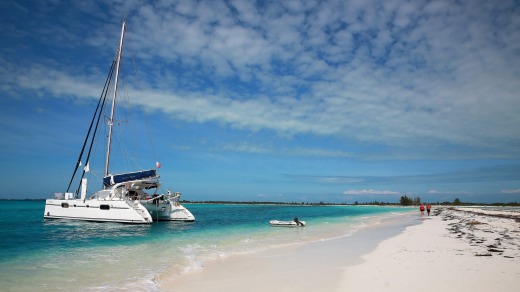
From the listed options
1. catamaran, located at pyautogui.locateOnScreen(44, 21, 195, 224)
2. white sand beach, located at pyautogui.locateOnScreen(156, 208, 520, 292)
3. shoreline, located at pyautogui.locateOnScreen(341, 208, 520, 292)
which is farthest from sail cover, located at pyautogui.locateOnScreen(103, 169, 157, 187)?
shoreline, located at pyautogui.locateOnScreen(341, 208, 520, 292)

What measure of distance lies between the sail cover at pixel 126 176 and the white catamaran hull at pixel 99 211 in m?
2.15

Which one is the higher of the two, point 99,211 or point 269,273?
point 99,211

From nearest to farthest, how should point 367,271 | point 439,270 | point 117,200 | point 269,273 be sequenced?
point 439,270 < point 367,271 < point 269,273 < point 117,200

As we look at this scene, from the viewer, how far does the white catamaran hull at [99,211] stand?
29.6 m

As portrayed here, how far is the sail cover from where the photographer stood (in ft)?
104

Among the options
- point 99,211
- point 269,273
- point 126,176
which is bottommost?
point 269,273

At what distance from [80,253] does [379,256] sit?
13.5 meters

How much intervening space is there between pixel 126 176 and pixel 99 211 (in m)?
4.15

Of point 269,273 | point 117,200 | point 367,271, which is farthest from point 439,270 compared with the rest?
point 117,200

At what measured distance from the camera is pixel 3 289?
28.8 ft

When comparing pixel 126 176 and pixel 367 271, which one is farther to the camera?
pixel 126 176

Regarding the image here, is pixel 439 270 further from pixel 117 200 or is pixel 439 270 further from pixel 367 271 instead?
pixel 117 200

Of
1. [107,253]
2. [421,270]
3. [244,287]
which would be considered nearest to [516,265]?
[421,270]

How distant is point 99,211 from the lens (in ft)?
101
